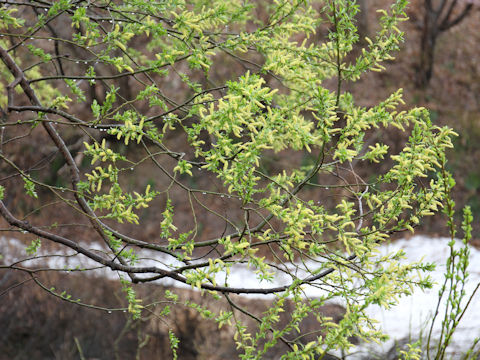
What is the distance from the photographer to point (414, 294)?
6918 millimetres

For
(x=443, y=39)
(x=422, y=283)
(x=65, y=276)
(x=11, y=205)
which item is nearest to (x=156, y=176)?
(x=11, y=205)

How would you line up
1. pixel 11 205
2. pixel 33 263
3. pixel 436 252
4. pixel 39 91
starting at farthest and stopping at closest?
pixel 11 205
pixel 436 252
pixel 33 263
pixel 39 91

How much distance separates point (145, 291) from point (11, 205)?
3.67 m

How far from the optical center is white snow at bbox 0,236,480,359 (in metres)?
5.45

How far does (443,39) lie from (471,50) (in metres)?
0.57

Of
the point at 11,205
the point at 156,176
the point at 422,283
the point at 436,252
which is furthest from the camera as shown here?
the point at 156,176

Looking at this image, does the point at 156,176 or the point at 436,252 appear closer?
the point at 436,252

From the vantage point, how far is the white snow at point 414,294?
5453 mm

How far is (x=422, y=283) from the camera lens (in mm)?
1896

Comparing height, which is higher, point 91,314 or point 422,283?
point 91,314

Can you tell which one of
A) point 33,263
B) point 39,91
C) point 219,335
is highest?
point 39,91

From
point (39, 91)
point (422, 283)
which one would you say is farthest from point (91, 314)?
point (422, 283)

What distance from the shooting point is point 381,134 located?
32.8 feet

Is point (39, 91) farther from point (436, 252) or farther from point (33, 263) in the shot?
point (436, 252)
